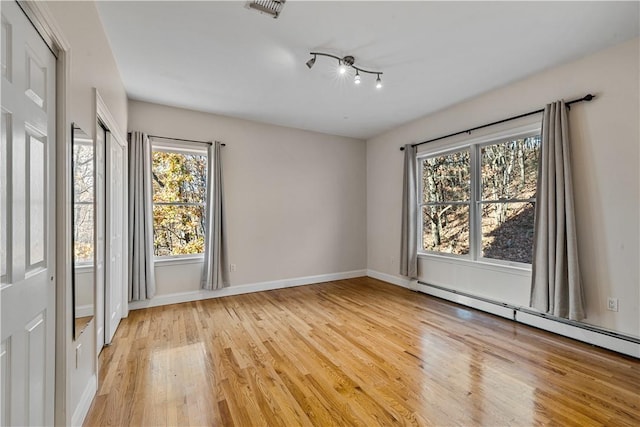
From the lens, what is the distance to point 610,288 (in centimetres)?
258

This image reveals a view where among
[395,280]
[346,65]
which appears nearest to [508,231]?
[395,280]

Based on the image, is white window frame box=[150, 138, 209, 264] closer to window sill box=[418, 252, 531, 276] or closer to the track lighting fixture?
the track lighting fixture

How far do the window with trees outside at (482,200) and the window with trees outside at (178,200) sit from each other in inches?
135

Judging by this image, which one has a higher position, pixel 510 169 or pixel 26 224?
pixel 510 169

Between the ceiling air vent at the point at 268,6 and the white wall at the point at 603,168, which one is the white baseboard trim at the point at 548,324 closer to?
the white wall at the point at 603,168

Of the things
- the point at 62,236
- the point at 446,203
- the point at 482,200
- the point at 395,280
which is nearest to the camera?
the point at 62,236

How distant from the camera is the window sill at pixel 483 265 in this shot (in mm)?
3223

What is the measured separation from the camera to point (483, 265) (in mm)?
3633

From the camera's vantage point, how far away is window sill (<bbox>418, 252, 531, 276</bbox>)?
322 centimetres

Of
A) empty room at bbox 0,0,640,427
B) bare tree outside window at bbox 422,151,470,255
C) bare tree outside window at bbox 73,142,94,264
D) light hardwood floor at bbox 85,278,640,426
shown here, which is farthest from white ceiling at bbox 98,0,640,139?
light hardwood floor at bbox 85,278,640,426

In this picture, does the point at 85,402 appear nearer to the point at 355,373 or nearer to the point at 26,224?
the point at 26,224

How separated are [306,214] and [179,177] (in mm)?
2085

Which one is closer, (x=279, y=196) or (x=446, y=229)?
(x=446, y=229)

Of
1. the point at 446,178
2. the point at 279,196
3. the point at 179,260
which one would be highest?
the point at 446,178
